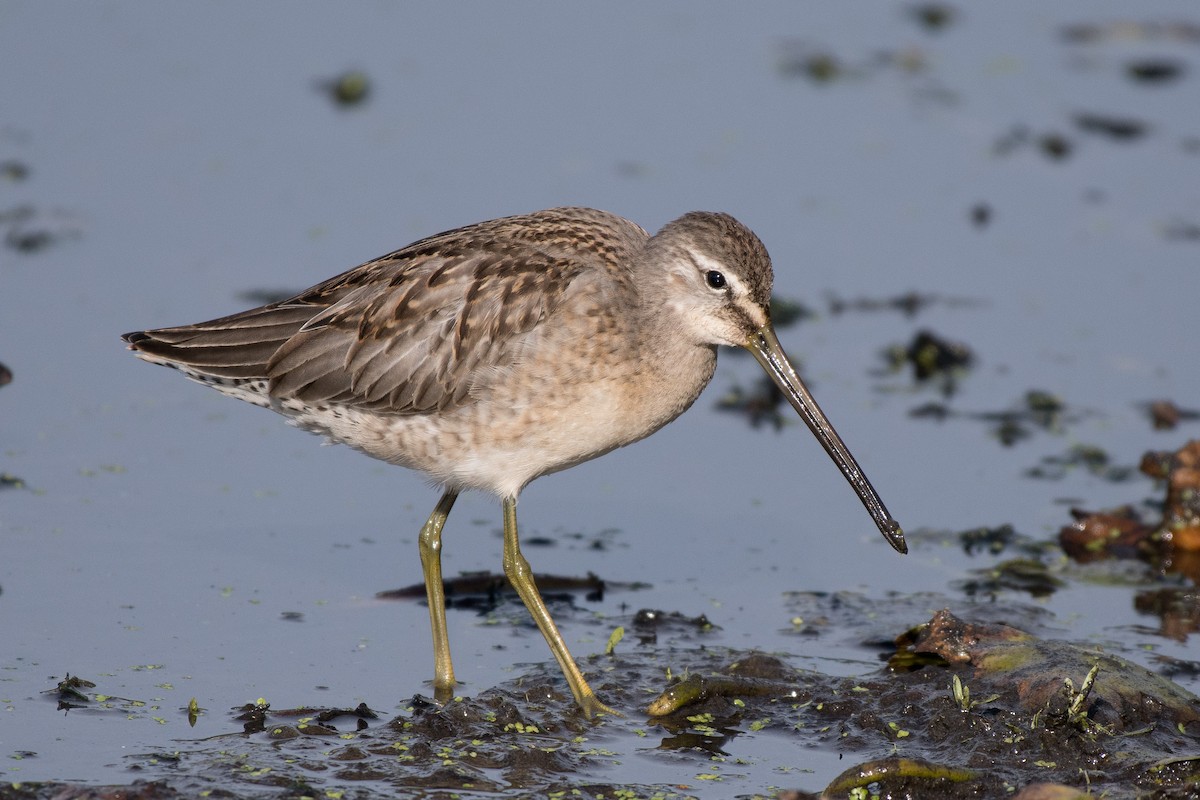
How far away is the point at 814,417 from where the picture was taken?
6.59 m

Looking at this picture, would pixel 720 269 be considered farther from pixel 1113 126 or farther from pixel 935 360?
pixel 1113 126

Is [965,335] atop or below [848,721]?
atop

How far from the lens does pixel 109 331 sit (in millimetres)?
9047

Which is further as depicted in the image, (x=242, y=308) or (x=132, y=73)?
(x=132, y=73)

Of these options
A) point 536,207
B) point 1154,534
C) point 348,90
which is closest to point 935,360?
point 1154,534

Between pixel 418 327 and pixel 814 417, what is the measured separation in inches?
60.2

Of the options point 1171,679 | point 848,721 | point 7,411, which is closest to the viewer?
point 848,721

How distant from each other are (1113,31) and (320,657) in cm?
1025

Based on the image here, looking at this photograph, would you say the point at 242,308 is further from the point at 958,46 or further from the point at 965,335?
the point at 958,46

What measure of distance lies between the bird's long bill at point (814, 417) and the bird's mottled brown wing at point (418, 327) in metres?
0.75

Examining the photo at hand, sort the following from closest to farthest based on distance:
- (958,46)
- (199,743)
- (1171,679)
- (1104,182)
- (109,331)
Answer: (199,743) < (1171,679) < (109,331) < (1104,182) < (958,46)

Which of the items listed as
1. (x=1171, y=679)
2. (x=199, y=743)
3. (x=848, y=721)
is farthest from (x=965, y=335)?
(x=199, y=743)

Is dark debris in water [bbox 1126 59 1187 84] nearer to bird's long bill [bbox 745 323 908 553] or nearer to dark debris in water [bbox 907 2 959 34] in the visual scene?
dark debris in water [bbox 907 2 959 34]

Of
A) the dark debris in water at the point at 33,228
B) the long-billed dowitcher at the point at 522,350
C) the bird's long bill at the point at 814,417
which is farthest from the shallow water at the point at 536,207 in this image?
the long-billed dowitcher at the point at 522,350
